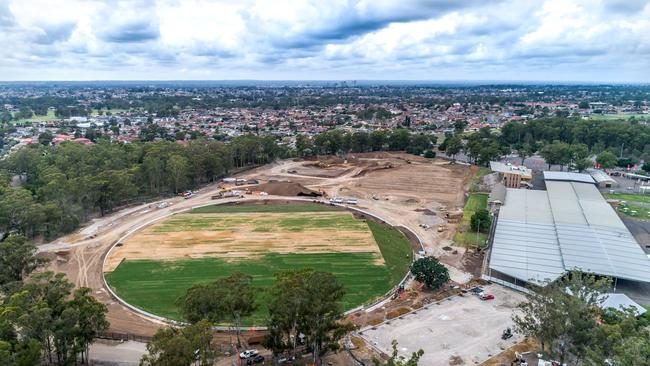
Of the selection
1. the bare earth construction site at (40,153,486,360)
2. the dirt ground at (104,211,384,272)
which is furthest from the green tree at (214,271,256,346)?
the dirt ground at (104,211,384,272)

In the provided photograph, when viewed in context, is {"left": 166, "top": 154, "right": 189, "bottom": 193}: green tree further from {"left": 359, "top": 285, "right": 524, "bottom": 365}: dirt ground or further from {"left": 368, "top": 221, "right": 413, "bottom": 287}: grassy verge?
{"left": 359, "top": 285, "right": 524, "bottom": 365}: dirt ground

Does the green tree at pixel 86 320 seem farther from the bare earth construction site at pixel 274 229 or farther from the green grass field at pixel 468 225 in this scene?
the green grass field at pixel 468 225

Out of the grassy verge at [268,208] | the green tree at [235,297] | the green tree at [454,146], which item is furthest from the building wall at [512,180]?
the green tree at [235,297]

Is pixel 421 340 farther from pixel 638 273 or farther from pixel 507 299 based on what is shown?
pixel 638 273

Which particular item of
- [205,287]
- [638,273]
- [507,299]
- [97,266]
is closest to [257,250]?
[97,266]

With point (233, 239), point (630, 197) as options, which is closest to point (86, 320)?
point (233, 239)
